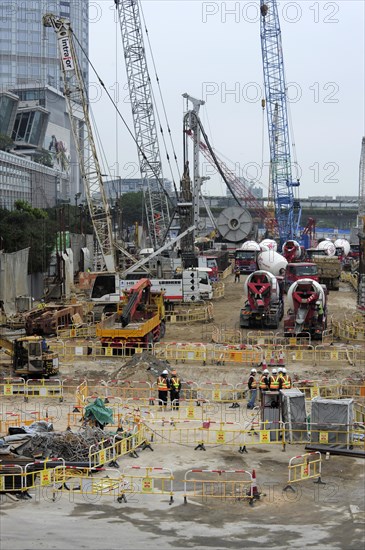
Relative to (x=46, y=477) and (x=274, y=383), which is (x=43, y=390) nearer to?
(x=274, y=383)

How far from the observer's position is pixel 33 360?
95.9ft

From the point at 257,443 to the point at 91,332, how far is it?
770 inches

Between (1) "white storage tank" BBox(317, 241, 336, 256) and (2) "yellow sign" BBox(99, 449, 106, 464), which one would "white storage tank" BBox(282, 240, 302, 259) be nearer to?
(1) "white storage tank" BBox(317, 241, 336, 256)

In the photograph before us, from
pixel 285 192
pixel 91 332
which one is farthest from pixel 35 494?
pixel 285 192

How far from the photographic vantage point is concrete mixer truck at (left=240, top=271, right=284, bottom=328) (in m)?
41.2

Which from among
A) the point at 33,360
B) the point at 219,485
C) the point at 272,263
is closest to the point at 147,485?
the point at 219,485

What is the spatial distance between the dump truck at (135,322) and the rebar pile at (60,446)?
14141mm

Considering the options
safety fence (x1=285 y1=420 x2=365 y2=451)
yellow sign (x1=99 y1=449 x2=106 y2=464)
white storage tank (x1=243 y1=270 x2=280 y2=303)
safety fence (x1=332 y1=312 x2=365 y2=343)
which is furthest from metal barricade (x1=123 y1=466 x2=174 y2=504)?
white storage tank (x1=243 y1=270 x2=280 y2=303)

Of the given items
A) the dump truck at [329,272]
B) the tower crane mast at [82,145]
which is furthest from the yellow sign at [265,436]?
the dump truck at [329,272]

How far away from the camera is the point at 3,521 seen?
1572cm

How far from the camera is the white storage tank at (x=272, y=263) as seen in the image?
6180cm

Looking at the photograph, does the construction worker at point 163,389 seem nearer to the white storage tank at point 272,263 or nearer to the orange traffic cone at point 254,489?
the orange traffic cone at point 254,489

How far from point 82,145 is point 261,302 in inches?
793

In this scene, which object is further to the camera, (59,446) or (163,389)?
(163,389)
